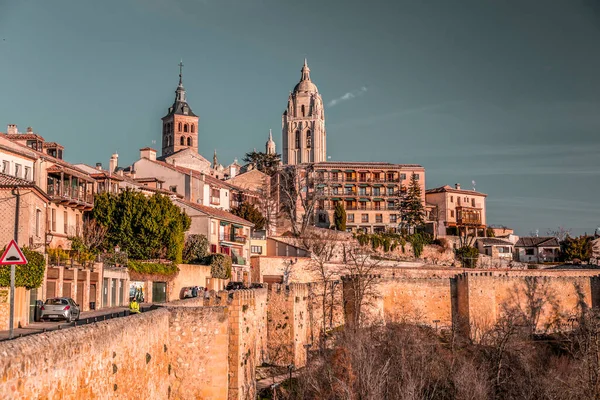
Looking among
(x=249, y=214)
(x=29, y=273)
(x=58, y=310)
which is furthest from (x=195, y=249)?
(x=58, y=310)

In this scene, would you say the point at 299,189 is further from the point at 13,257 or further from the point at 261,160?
the point at 13,257

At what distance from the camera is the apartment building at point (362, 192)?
102125 mm

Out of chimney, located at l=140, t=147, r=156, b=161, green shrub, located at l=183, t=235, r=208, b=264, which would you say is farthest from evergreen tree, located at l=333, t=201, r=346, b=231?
green shrub, located at l=183, t=235, r=208, b=264

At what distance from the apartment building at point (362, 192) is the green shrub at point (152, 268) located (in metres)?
59.1

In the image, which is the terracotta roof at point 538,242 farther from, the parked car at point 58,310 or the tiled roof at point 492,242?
the parked car at point 58,310

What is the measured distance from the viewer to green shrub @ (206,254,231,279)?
5081 cm

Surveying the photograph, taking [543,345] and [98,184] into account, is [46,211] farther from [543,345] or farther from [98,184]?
[543,345]

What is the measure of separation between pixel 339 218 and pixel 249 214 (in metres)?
23.7

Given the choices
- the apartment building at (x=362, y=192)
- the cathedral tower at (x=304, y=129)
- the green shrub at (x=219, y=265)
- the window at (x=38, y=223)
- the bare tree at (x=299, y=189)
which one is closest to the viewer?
the window at (x=38, y=223)

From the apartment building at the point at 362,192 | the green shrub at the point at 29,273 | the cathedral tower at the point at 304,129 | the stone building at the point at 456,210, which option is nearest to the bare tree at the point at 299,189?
the apartment building at the point at 362,192

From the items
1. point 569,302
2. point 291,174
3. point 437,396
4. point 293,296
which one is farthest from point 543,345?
point 291,174

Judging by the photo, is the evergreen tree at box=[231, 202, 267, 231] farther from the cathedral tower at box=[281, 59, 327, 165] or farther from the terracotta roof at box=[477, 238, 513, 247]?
the cathedral tower at box=[281, 59, 327, 165]

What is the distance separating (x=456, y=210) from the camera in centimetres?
11069

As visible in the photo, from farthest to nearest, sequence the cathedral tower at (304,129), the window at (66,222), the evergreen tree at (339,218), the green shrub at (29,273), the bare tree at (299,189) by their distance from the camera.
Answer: the cathedral tower at (304,129) < the evergreen tree at (339,218) < the bare tree at (299,189) < the window at (66,222) < the green shrub at (29,273)
